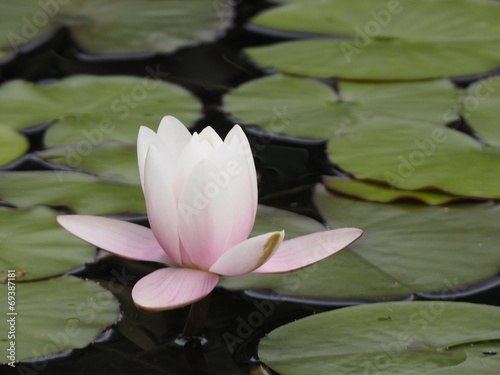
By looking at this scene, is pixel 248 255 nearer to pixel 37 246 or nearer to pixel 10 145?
pixel 37 246

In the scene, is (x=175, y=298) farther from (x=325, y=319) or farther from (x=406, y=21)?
(x=406, y=21)

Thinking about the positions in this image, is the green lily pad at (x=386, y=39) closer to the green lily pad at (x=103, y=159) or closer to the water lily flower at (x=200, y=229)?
the green lily pad at (x=103, y=159)

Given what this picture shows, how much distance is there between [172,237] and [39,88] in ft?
3.68

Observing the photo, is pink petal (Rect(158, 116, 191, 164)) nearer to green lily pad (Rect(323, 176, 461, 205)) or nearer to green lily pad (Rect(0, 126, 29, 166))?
green lily pad (Rect(323, 176, 461, 205))

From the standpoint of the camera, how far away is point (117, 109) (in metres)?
1.96

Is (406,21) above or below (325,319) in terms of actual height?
above

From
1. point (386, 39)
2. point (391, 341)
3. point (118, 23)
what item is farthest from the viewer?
point (118, 23)

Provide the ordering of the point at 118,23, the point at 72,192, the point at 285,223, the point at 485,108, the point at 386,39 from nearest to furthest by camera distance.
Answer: the point at 285,223 < the point at 72,192 < the point at 485,108 < the point at 386,39 < the point at 118,23

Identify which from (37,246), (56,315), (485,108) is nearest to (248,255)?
(56,315)

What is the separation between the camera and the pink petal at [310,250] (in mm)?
1095

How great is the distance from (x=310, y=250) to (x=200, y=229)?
17cm

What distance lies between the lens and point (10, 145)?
5.82 feet

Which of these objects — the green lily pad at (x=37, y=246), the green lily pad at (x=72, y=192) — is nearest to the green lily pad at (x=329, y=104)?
the green lily pad at (x=72, y=192)

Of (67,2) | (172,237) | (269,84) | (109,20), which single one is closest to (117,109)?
(269,84)
